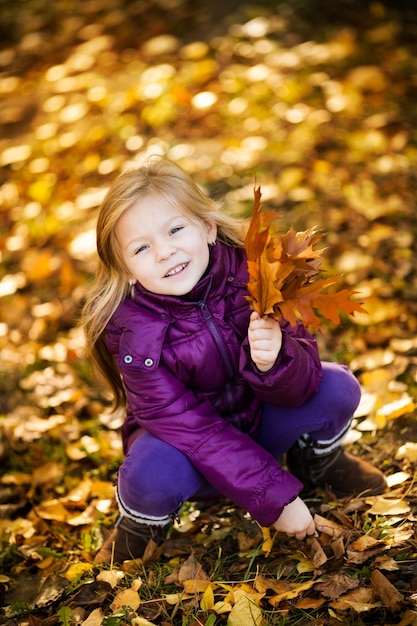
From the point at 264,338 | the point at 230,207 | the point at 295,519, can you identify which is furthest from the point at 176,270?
the point at 230,207

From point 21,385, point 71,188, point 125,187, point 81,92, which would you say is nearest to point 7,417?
point 21,385

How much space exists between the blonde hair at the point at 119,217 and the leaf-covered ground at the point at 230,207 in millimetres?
678

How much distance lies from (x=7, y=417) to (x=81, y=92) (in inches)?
111

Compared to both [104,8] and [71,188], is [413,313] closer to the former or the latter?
[71,188]

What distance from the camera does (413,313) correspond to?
3.00 metres

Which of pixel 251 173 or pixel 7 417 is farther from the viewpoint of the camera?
pixel 251 173

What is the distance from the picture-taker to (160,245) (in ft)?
6.35

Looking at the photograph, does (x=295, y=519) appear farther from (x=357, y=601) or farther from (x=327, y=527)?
(x=357, y=601)

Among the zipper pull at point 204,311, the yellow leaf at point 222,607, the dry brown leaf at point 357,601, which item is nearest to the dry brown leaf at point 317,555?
the dry brown leaf at point 357,601

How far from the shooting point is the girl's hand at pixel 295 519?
197 centimetres

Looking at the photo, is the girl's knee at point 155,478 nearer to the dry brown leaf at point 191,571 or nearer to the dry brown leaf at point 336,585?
the dry brown leaf at point 191,571

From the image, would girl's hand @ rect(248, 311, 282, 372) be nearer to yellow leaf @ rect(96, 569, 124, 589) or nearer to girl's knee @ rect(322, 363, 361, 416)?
girl's knee @ rect(322, 363, 361, 416)

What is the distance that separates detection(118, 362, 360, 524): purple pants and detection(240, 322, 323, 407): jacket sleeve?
0.22 ft

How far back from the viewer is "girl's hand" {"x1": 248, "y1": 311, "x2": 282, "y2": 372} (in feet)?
6.01
